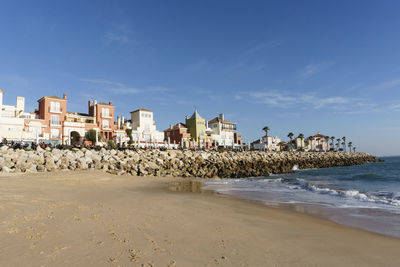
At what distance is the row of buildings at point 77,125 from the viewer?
117ft

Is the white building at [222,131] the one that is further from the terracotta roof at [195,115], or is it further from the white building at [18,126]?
the white building at [18,126]

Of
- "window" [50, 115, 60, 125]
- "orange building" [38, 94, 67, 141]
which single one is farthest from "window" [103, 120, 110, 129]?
"window" [50, 115, 60, 125]

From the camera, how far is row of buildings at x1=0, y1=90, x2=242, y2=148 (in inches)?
1403

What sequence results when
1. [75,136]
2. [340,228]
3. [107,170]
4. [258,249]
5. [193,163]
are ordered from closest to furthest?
[258,249], [340,228], [107,170], [193,163], [75,136]

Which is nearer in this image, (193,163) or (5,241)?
(5,241)

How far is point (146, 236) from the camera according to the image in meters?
4.48

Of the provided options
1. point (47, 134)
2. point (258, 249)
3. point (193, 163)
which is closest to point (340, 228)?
point (258, 249)

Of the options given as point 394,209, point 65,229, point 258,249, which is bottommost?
point 394,209

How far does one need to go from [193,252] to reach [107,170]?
15.8 m

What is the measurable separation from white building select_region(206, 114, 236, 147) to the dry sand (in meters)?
58.0

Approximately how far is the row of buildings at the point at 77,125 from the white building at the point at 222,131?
4583 millimetres

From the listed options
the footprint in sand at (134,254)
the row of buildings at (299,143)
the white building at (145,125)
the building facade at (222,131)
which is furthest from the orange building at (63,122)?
the row of buildings at (299,143)

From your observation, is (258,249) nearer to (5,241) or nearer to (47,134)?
(5,241)

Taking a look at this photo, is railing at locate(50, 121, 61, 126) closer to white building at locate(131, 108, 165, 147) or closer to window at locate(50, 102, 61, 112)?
window at locate(50, 102, 61, 112)
